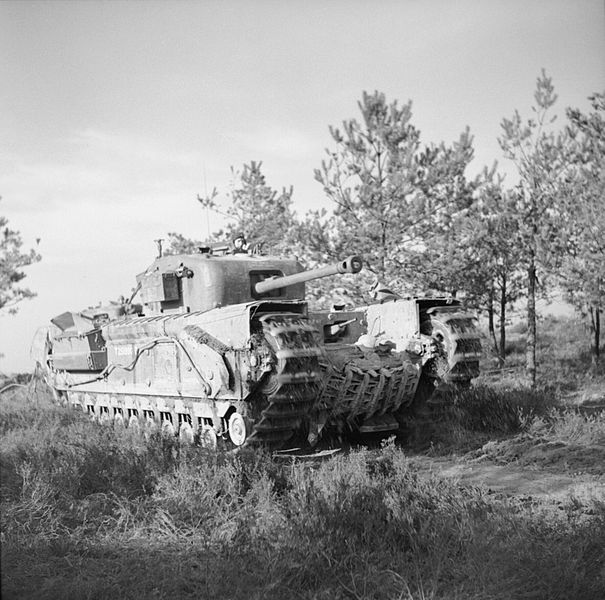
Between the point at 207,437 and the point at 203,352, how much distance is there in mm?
1120

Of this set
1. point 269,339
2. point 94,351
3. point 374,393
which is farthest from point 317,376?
point 94,351

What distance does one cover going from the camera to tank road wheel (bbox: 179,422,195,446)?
9.10 metres

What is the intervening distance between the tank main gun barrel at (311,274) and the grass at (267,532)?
2.20 meters

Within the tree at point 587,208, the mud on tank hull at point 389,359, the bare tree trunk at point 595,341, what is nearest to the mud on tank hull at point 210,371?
the mud on tank hull at point 389,359

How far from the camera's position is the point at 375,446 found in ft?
31.7

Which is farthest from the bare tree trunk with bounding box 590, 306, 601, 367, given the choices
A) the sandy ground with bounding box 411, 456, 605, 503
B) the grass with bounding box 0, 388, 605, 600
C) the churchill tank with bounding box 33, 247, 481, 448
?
the grass with bounding box 0, 388, 605, 600

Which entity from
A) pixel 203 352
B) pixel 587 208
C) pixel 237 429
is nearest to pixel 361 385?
pixel 237 429

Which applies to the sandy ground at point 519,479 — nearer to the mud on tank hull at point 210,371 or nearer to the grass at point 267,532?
the grass at point 267,532

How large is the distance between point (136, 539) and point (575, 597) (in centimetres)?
309

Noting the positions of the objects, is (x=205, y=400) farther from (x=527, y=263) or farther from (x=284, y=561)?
(x=527, y=263)

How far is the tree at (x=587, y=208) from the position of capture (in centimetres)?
1284

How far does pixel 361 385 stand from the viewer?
29.1 ft

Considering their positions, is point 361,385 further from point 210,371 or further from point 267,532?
point 267,532

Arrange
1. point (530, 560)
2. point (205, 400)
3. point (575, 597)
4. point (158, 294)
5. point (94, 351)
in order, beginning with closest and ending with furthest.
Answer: point (575, 597)
point (530, 560)
point (205, 400)
point (158, 294)
point (94, 351)
